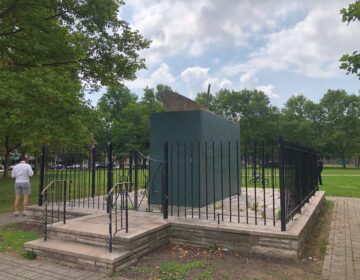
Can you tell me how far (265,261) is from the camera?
5125 mm

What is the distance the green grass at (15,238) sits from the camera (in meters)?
5.88

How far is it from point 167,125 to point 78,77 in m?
7.08

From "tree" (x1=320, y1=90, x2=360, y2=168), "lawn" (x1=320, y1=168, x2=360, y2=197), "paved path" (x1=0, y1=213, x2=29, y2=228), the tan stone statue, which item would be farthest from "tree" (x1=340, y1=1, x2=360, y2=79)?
"tree" (x1=320, y1=90, x2=360, y2=168)

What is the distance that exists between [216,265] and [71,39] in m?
9.98

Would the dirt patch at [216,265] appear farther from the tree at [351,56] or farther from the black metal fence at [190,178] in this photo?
the tree at [351,56]

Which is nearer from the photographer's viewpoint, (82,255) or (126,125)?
(82,255)

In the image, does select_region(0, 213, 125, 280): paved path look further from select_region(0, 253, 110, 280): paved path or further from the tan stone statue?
the tan stone statue

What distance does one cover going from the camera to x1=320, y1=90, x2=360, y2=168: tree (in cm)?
5631

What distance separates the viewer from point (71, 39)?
1196cm

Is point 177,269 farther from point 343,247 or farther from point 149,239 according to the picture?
point 343,247

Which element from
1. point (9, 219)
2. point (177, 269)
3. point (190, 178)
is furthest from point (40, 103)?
point (177, 269)

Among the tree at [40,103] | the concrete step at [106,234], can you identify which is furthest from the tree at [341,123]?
the concrete step at [106,234]

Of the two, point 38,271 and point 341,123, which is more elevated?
point 341,123

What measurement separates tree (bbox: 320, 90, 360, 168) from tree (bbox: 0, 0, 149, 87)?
5132cm
